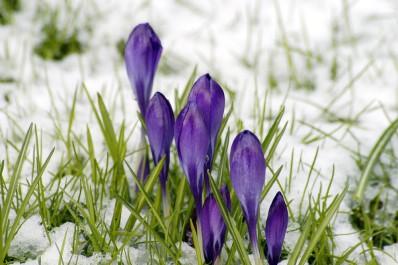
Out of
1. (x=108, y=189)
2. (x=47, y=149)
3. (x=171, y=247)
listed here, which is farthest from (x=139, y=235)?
(x=47, y=149)

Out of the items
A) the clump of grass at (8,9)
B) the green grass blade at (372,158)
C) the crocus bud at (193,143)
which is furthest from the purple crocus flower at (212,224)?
the clump of grass at (8,9)

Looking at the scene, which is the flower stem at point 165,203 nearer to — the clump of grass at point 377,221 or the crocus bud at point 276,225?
the crocus bud at point 276,225

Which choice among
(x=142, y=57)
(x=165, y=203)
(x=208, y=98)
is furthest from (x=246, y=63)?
(x=208, y=98)

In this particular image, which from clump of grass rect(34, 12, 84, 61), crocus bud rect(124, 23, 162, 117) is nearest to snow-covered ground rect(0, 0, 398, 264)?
clump of grass rect(34, 12, 84, 61)

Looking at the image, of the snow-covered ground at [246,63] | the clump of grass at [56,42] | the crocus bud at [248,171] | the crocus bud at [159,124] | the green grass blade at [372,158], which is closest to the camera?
the crocus bud at [248,171]

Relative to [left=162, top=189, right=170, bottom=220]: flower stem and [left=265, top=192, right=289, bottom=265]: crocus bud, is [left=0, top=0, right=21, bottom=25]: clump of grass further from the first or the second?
[left=265, top=192, right=289, bottom=265]: crocus bud
